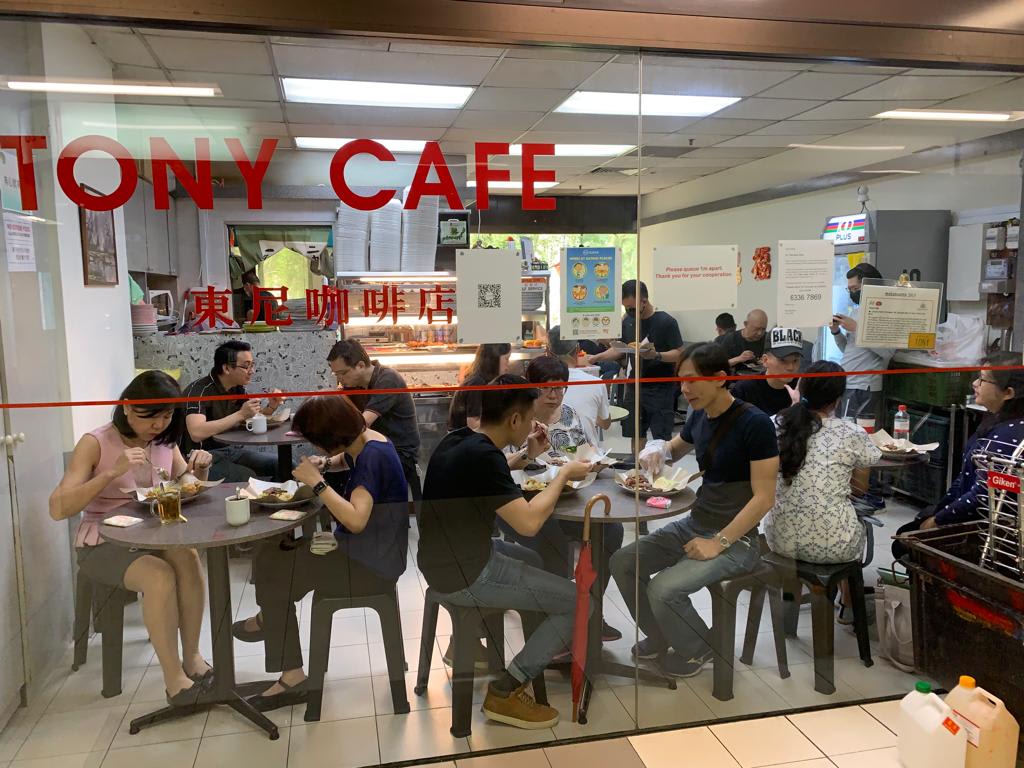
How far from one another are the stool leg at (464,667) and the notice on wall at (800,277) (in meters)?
1.57

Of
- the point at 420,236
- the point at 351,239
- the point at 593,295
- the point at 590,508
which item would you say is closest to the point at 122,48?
the point at 351,239

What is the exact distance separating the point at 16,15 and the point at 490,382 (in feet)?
5.67

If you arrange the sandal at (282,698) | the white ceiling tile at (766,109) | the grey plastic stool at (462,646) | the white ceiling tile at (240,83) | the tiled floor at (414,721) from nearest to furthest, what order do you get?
the white ceiling tile at (240,83) < the tiled floor at (414,721) < the sandal at (282,698) < the grey plastic stool at (462,646) < the white ceiling tile at (766,109)

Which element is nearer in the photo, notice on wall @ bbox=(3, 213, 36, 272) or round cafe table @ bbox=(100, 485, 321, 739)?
notice on wall @ bbox=(3, 213, 36, 272)

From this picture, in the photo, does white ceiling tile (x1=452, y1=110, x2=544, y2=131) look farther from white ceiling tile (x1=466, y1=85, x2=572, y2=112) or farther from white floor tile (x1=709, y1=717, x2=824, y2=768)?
white floor tile (x1=709, y1=717, x2=824, y2=768)

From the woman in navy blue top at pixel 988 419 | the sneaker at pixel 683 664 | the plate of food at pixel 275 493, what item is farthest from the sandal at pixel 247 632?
the woman in navy blue top at pixel 988 419

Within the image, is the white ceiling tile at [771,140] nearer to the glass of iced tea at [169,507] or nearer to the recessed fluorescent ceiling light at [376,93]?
the recessed fluorescent ceiling light at [376,93]

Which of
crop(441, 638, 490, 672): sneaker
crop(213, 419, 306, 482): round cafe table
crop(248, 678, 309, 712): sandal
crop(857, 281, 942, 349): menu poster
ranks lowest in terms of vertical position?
crop(248, 678, 309, 712): sandal

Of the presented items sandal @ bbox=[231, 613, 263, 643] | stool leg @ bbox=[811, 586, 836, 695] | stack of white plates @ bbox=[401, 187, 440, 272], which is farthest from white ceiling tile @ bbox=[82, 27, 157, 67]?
stool leg @ bbox=[811, 586, 836, 695]

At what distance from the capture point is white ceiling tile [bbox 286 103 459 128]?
2379 millimetres

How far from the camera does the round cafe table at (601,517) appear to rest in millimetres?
2643

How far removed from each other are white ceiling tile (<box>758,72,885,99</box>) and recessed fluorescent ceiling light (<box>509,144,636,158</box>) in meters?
0.60

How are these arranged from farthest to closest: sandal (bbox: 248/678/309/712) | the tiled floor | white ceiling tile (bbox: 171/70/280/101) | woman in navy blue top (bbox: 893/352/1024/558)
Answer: woman in navy blue top (bbox: 893/352/1024/558), sandal (bbox: 248/678/309/712), the tiled floor, white ceiling tile (bbox: 171/70/280/101)

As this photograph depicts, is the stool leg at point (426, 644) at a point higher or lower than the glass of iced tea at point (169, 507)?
lower
